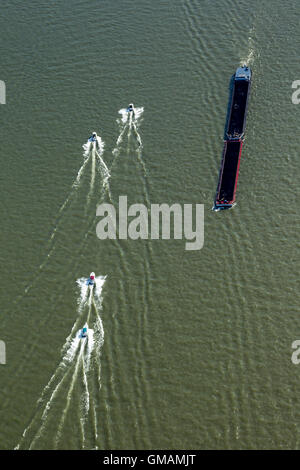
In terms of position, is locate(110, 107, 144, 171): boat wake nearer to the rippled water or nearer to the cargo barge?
the rippled water

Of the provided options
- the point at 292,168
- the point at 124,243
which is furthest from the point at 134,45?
the point at 124,243

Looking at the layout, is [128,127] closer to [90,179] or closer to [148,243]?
[90,179]

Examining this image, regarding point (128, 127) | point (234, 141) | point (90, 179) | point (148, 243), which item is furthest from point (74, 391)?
point (234, 141)

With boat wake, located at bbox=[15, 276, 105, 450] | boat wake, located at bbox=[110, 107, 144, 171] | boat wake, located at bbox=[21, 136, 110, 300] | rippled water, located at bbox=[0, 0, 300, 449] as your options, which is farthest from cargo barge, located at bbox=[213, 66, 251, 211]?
boat wake, located at bbox=[15, 276, 105, 450]

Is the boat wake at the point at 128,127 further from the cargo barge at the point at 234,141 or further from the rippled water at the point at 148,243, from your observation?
the cargo barge at the point at 234,141

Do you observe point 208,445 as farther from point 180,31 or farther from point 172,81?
point 180,31

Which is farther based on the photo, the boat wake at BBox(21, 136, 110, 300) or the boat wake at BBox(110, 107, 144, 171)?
the boat wake at BBox(110, 107, 144, 171)

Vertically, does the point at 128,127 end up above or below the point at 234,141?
above
